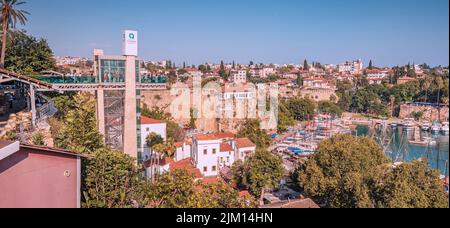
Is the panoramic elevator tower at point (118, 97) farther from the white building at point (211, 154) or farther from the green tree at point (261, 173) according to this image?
the white building at point (211, 154)

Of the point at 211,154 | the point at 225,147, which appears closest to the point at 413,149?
the point at 225,147

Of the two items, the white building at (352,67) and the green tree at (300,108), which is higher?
the white building at (352,67)

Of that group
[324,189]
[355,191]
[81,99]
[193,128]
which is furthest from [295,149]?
[81,99]

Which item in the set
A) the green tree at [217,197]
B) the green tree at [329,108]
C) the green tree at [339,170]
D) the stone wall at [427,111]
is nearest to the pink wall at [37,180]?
the green tree at [217,197]

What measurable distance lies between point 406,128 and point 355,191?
2374 cm

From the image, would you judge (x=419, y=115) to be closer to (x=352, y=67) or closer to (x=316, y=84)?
(x=316, y=84)

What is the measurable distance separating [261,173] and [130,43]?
5.54 metres

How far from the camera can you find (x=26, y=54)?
9328 mm

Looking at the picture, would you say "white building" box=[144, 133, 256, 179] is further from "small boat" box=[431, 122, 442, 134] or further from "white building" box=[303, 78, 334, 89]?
"white building" box=[303, 78, 334, 89]

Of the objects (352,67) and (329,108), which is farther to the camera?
(352,67)

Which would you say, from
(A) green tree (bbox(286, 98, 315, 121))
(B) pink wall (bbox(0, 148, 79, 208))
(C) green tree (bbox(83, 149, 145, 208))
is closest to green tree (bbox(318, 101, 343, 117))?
(A) green tree (bbox(286, 98, 315, 121))

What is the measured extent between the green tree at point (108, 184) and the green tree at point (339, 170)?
17.0 ft

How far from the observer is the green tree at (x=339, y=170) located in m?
7.88
